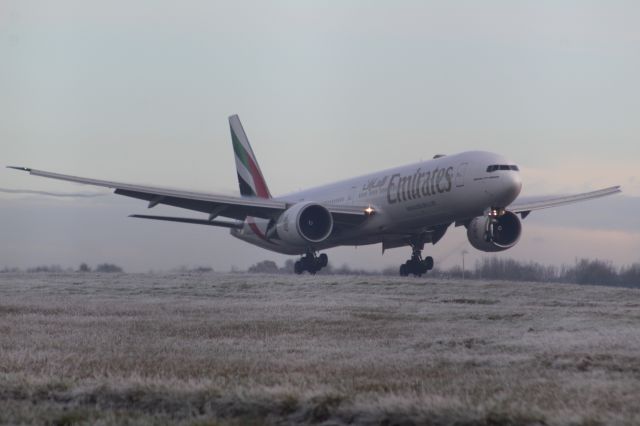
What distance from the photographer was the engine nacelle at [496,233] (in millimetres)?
42750

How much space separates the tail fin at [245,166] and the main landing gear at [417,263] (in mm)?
11501

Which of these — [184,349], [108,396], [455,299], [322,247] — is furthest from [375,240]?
[108,396]

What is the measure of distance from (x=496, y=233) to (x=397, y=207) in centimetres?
433

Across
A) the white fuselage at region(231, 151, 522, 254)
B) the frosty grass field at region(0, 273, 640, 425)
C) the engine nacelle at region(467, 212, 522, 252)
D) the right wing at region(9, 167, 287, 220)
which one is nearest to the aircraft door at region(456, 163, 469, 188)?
the white fuselage at region(231, 151, 522, 254)

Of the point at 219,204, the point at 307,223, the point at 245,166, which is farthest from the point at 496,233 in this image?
the point at 245,166

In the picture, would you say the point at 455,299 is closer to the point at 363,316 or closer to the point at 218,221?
the point at 363,316

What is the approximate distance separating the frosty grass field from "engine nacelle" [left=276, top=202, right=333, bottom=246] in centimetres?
1523

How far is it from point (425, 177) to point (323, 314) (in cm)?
1998

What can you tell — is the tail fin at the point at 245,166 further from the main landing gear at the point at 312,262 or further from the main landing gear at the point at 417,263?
the main landing gear at the point at 417,263

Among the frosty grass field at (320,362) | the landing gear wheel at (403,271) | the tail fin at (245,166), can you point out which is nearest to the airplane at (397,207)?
the landing gear wheel at (403,271)

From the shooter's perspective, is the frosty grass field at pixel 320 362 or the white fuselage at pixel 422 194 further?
the white fuselage at pixel 422 194

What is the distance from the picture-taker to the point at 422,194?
139 feet

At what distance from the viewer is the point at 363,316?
23203 mm

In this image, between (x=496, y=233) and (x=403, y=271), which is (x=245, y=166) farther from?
(x=496, y=233)
